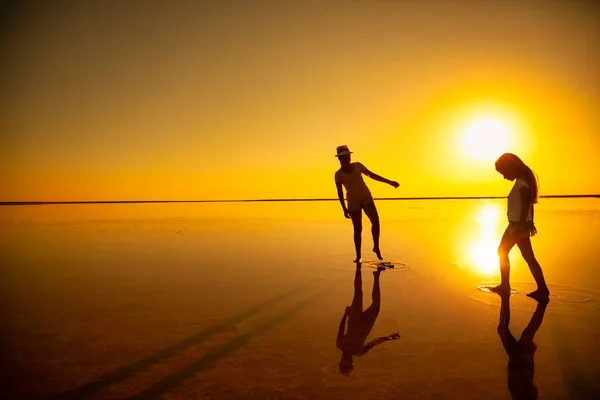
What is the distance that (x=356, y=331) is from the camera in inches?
199

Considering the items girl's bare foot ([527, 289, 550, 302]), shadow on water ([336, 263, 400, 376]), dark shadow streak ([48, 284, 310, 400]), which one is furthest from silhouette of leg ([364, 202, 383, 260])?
dark shadow streak ([48, 284, 310, 400])

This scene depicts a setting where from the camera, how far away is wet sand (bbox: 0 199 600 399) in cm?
359

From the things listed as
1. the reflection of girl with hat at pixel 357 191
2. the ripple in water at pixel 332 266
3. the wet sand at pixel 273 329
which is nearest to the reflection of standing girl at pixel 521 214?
the wet sand at pixel 273 329

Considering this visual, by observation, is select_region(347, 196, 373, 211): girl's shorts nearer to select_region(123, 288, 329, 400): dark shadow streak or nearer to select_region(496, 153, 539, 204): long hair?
select_region(496, 153, 539, 204): long hair

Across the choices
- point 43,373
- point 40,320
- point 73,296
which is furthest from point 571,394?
point 73,296

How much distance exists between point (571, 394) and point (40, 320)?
565cm

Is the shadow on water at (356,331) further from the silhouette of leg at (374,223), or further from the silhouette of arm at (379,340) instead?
the silhouette of leg at (374,223)

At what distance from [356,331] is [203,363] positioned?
1.79 meters

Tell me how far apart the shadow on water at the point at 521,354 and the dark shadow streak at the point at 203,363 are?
2.49 meters

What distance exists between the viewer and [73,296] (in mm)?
6949

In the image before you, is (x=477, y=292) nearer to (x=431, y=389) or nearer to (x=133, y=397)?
(x=431, y=389)

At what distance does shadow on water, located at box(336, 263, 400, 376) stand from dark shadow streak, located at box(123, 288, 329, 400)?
2.66ft

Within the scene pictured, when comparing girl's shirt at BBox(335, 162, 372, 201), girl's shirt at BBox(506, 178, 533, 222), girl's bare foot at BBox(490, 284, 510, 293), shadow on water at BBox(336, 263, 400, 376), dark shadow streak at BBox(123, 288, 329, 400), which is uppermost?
girl's shirt at BBox(335, 162, 372, 201)

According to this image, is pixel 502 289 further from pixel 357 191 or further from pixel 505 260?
pixel 357 191
